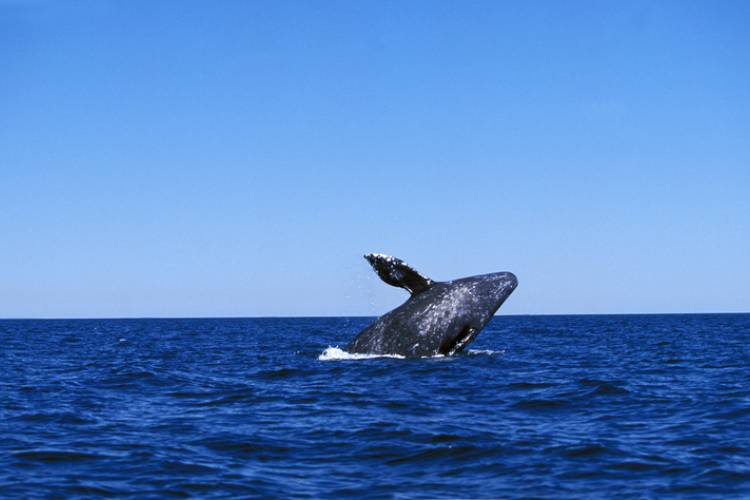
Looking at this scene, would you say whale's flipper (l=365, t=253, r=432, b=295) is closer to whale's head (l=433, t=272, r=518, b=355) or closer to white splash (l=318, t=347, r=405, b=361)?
whale's head (l=433, t=272, r=518, b=355)

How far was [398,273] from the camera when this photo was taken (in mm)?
16547

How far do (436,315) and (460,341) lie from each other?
731 millimetres

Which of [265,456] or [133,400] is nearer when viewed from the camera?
[265,456]

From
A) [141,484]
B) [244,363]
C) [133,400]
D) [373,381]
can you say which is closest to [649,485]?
[141,484]

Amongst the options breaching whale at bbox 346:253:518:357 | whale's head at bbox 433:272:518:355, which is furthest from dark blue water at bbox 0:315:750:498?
whale's head at bbox 433:272:518:355

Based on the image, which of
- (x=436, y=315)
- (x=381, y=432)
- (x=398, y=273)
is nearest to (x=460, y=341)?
(x=436, y=315)

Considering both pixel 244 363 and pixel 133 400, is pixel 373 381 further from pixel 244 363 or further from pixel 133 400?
pixel 244 363

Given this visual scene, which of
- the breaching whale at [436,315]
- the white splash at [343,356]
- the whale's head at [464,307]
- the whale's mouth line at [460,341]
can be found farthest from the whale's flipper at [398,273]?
the white splash at [343,356]

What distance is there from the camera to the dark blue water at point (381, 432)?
8.24m

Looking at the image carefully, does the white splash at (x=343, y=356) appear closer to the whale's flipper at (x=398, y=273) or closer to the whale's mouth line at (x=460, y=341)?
the whale's mouth line at (x=460, y=341)

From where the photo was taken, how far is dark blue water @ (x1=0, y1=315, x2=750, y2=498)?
8242 mm

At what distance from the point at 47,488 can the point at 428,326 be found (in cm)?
1008

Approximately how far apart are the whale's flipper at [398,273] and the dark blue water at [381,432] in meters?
1.48

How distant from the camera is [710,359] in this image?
24438 mm
